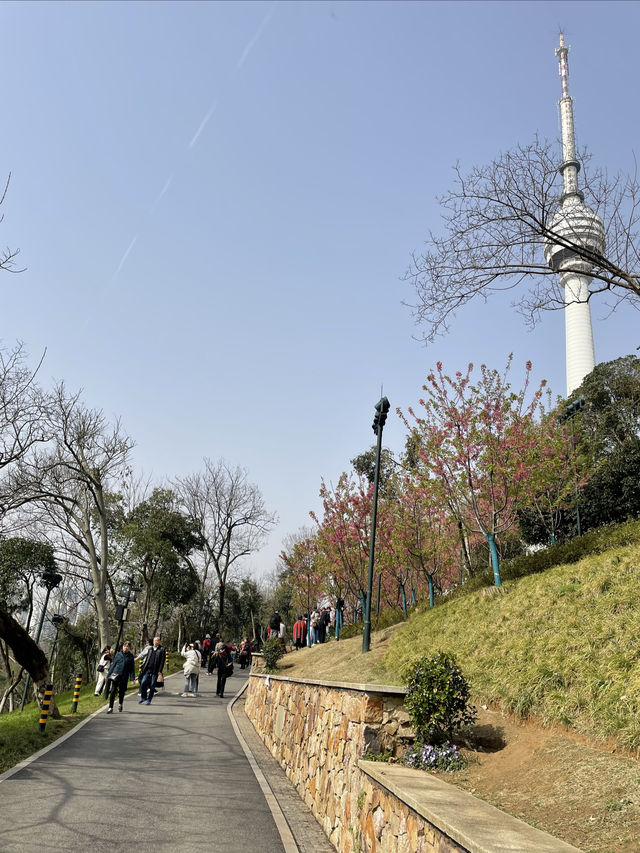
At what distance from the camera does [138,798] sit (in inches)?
302

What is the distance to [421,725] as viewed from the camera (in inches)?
253

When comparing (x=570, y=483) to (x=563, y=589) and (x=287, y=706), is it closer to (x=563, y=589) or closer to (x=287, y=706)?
(x=563, y=589)

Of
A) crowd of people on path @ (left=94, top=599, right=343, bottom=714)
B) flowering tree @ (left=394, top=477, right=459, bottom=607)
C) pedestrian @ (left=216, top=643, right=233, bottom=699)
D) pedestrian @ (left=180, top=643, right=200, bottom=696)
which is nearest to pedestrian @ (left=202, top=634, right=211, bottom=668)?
crowd of people on path @ (left=94, top=599, right=343, bottom=714)

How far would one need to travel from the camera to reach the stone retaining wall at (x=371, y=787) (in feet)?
11.8

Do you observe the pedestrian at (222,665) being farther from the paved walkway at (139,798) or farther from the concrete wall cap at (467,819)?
the concrete wall cap at (467,819)

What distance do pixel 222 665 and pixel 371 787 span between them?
18.1 meters

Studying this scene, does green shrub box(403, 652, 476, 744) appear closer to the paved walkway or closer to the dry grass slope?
the dry grass slope

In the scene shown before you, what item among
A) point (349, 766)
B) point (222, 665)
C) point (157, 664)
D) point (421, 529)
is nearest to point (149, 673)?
point (157, 664)

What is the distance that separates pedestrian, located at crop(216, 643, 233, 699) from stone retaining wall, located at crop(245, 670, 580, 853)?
439 inches

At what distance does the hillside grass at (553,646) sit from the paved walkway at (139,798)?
303 centimetres

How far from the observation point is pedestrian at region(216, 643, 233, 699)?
864 inches

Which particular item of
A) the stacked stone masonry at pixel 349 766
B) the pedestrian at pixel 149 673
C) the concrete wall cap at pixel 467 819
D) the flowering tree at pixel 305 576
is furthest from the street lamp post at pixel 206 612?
the concrete wall cap at pixel 467 819

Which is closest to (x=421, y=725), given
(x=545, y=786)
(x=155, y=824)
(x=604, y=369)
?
(x=545, y=786)

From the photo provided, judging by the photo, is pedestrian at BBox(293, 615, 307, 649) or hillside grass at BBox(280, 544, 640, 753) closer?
hillside grass at BBox(280, 544, 640, 753)
